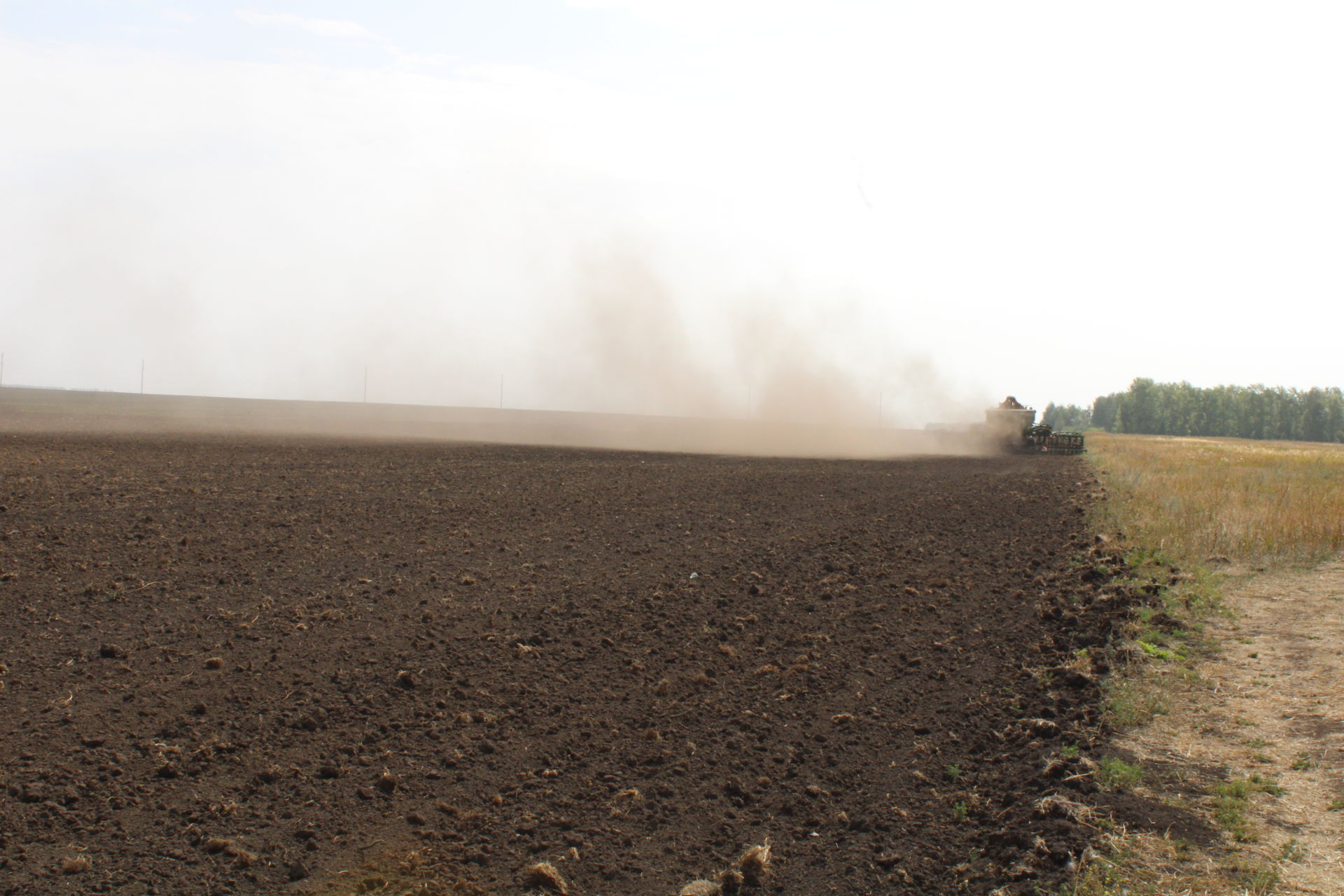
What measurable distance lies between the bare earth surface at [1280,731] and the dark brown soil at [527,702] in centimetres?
74

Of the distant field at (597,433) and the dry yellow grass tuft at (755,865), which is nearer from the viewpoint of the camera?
the dry yellow grass tuft at (755,865)

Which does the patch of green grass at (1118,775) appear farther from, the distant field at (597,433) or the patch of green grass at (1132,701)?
the distant field at (597,433)

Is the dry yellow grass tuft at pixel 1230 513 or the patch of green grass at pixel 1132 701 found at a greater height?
the dry yellow grass tuft at pixel 1230 513

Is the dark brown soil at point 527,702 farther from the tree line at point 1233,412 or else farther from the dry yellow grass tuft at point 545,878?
the tree line at point 1233,412

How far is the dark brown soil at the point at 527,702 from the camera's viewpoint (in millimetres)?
5051

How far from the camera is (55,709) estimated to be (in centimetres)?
679

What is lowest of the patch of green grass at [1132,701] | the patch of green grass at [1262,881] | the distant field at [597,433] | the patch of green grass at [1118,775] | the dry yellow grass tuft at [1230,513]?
the patch of green grass at [1262,881]

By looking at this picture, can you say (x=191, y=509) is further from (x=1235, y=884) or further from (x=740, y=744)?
(x=1235, y=884)

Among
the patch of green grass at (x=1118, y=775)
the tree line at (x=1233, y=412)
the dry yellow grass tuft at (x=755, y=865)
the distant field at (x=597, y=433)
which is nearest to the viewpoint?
the dry yellow grass tuft at (x=755, y=865)

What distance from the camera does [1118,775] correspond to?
5.57 metres

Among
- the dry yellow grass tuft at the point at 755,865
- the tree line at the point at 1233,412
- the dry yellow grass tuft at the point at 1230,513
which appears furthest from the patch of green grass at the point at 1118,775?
the tree line at the point at 1233,412

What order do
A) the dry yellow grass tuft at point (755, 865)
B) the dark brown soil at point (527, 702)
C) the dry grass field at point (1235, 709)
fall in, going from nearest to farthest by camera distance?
the dry grass field at point (1235, 709) → the dry yellow grass tuft at point (755, 865) → the dark brown soil at point (527, 702)

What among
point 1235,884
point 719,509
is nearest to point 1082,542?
point 719,509

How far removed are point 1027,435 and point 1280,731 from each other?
4421 cm
